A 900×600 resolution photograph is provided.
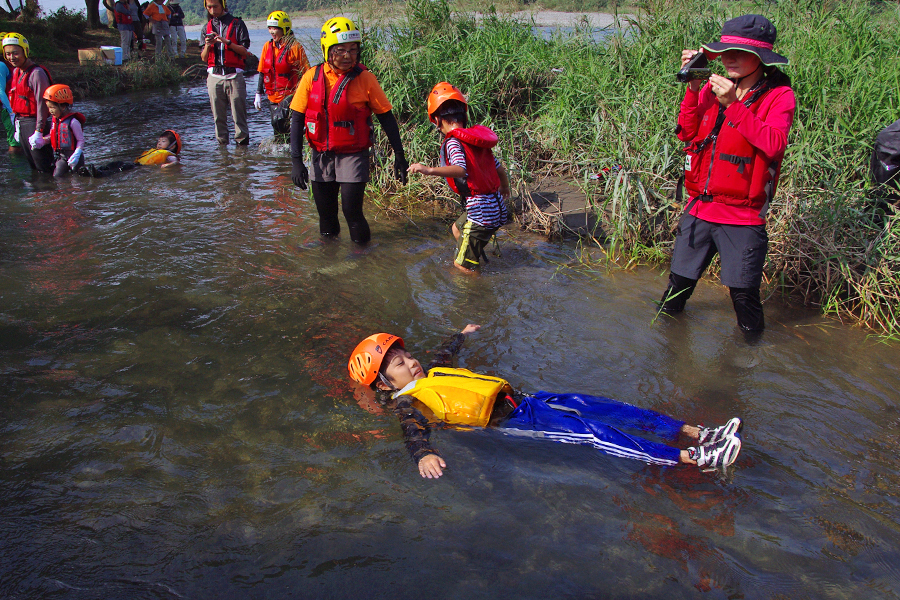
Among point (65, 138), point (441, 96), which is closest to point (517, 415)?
point (441, 96)

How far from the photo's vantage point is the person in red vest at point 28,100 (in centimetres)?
866

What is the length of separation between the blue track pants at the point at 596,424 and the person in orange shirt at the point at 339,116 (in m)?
3.15

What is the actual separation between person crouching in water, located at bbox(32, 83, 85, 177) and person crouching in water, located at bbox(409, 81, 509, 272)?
6.44m

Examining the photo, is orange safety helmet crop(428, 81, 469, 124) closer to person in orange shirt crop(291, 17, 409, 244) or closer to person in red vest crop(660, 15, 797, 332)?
person in orange shirt crop(291, 17, 409, 244)

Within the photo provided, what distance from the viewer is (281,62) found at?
9.41 metres

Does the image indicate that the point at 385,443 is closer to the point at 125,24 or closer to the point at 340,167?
the point at 340,167

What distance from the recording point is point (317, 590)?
2650mm

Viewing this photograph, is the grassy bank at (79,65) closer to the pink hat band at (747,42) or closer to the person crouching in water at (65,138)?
the person crouching in water at (65,138)

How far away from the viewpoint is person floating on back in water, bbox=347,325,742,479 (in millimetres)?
3291

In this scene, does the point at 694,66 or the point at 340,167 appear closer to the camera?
the point at 694,66

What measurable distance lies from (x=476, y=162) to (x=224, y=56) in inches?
248

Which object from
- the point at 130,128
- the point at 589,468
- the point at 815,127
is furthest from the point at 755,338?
the point at 130,128

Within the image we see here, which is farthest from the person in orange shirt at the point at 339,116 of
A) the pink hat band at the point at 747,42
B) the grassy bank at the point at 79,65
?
the grassy bank at the point at 79,65

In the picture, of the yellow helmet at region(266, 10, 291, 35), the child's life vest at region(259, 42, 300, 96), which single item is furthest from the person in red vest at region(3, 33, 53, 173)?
the yellow helmet at region(266, 10, 291, 35)
